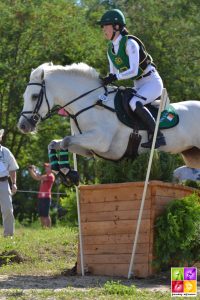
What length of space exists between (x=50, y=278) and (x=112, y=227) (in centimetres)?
98

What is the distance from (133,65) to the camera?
8.30m

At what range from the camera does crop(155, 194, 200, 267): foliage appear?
26.0 ft

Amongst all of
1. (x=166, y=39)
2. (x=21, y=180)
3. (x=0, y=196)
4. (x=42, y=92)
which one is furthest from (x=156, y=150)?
(x=21, y=180)

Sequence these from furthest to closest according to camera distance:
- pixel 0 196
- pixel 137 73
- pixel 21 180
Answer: pixel 21 180 → pixel 0 196 → pixel 137 73

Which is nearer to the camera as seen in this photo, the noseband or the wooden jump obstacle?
the wooden jump obstacle

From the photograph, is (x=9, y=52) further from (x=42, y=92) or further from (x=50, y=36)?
(x=42, y=92)

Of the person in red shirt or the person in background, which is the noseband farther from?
the person in red shirt

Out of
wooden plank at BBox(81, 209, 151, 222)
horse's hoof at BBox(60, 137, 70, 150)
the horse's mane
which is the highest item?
the horse's mane

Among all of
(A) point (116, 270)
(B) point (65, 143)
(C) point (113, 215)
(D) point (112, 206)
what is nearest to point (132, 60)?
(B) point (65, 143)

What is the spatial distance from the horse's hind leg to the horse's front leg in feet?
5.61

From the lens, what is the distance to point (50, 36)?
2377 centimetres

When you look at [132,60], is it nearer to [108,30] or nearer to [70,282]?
[108,30]

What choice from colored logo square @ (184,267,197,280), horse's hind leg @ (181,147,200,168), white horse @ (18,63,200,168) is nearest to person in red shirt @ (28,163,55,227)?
horse's hind leg @ (181,147,200,168)

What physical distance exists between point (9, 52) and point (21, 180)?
967 centimetres
